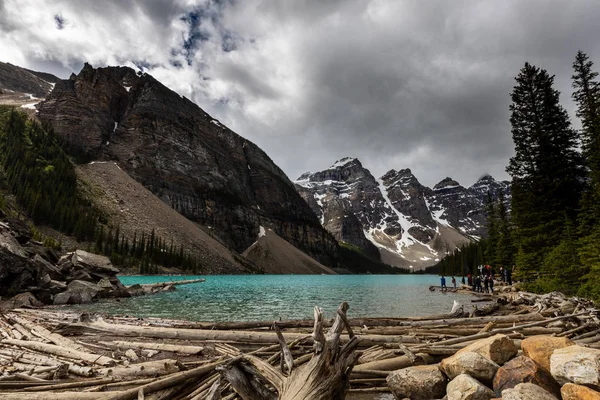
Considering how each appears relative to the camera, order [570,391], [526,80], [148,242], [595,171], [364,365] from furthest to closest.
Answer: [148,242] → [526,80] → [595,171] → [364,365] → [570,391]

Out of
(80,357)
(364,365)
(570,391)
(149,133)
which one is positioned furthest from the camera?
(149,133)

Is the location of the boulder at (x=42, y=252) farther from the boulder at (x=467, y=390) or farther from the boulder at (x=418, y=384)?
the boulder at (x=467, y=390)

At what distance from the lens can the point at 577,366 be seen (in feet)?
16.3

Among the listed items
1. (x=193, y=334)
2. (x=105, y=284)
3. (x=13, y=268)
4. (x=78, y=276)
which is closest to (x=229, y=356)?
(x=193, y=334)

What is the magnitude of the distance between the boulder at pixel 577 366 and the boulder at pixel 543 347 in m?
0.59

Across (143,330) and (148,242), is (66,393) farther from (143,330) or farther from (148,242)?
(148,242)

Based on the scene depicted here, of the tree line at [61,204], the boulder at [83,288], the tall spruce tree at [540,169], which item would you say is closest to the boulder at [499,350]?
the tall spruce tree at [540,169]

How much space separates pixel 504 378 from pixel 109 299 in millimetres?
39834

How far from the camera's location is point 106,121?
188375 millimetres

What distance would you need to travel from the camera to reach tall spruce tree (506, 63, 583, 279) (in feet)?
104

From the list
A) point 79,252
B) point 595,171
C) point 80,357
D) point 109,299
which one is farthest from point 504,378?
point 79,252

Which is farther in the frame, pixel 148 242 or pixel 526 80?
pixel 148 242

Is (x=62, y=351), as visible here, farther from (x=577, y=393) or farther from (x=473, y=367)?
(x=577, y=393)

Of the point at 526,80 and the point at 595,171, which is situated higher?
the point at 526,80
